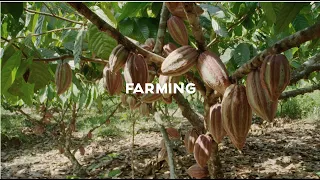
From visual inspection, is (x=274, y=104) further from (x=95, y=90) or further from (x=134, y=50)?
(x=95, y=90)

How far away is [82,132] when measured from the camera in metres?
5.83

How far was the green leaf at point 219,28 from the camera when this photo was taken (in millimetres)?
1258

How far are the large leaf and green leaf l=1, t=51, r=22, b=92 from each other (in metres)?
0.24

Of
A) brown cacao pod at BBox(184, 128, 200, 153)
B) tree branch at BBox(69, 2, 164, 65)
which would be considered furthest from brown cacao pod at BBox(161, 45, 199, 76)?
brown cacao pod at BBox(184, 128, 200, 153)

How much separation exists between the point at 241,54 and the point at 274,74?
38.4 inches

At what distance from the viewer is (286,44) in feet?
2.15

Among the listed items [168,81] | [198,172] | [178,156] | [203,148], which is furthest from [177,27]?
[178,156]

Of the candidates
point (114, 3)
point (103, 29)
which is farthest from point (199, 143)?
point (114, 3)

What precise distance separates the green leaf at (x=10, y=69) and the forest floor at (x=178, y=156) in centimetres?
150

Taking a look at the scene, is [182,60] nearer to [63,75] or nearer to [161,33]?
[161,33]

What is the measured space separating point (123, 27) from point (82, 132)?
4686 mm

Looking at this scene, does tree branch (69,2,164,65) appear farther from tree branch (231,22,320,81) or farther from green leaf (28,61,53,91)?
green leaf (28,61,53,91)

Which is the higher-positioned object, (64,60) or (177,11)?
(177,11)

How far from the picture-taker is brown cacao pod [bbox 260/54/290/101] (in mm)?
667
